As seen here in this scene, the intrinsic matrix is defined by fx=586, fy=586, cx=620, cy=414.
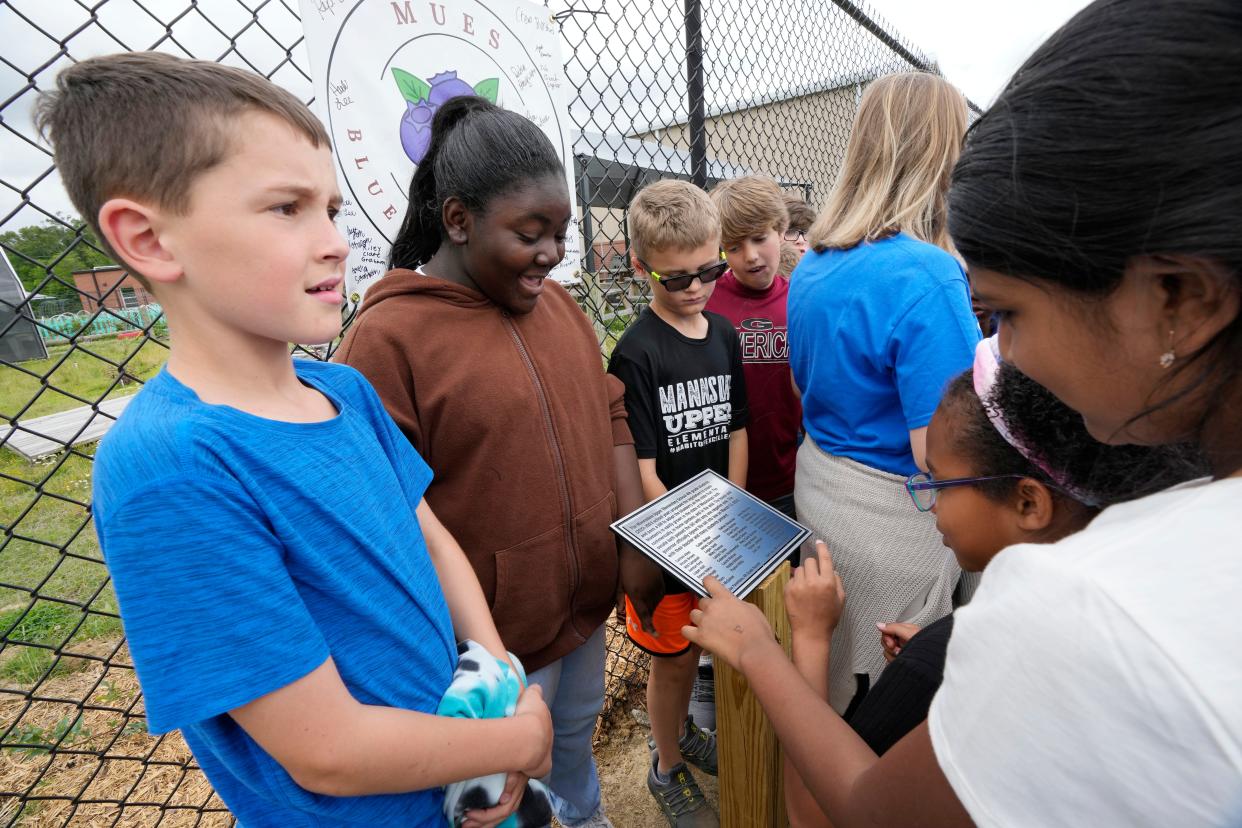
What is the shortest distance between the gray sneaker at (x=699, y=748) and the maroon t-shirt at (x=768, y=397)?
99cm

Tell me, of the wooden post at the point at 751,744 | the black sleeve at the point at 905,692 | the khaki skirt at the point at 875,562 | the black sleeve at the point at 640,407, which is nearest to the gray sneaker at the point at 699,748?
the wooden post at the point at 751,744

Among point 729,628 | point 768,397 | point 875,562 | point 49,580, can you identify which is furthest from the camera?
point 49,580

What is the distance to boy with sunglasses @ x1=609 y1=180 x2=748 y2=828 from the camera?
1943 mm

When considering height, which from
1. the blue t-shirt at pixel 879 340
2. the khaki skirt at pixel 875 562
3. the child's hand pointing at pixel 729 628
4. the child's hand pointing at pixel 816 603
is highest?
the blue t-shirt at pixel 879 340

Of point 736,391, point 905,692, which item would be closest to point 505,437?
point 905,692

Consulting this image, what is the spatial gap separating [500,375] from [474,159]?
1.57 feet

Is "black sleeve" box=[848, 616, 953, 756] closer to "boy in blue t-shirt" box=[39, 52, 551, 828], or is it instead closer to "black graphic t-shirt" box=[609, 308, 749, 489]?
"boy in blue t-shirt" box=[39, 52, 551, 828]

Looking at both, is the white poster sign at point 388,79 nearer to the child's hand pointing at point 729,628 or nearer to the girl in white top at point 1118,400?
the child's hand pointing at point 729,628

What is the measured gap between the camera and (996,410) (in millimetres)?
979

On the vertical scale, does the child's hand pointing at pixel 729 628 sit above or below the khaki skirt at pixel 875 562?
above

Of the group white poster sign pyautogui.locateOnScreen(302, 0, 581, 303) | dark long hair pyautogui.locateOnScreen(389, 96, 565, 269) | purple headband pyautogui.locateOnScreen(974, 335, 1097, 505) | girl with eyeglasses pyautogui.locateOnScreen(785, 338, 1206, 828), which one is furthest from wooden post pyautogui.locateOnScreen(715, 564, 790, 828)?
white poster sign pyautogui.locateOnScreen(302, 0, 581, 303)

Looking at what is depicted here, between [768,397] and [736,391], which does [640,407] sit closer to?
[736,391]

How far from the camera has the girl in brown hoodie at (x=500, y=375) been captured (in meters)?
1.29

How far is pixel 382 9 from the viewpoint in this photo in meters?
1.48
